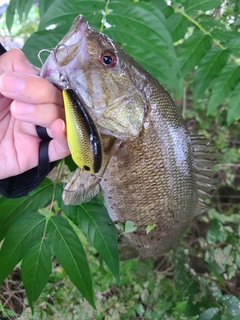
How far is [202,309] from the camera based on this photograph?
1286 mm

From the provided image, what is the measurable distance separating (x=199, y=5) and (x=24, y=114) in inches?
31.6

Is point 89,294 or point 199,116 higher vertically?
point 89,294

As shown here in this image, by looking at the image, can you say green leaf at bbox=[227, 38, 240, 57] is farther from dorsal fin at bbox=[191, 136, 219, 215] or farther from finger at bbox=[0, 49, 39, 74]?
finger at bbox=[0, 49, 39, 74]

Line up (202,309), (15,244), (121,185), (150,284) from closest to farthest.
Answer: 1. (15,244)
2. (121,185)
3. (202,309)
4. (150,284)

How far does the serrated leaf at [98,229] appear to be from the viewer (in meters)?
0.99

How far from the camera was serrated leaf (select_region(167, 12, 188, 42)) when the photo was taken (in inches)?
47.8

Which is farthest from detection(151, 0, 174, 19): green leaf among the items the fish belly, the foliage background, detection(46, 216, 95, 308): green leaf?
detection(46, 216, 95, 308): green leaf

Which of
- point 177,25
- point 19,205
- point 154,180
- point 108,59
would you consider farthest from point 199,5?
point 19,205

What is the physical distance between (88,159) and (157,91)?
333 millimetres

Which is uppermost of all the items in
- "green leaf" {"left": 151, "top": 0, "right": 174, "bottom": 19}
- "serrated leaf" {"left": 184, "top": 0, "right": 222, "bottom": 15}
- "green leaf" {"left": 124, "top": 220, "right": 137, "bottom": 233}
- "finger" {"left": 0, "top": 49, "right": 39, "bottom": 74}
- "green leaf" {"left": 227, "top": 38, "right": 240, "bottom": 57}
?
"serrated leaf" {"left": 184, "top": 0, "right": 222, "bottom": 15}

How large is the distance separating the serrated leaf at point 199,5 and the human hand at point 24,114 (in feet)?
2.16

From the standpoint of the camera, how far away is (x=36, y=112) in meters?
0.72

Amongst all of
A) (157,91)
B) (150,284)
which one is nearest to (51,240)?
→ (157,91)

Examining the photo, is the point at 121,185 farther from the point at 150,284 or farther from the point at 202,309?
the point at 150,284
